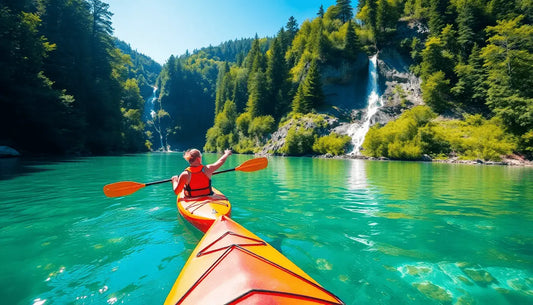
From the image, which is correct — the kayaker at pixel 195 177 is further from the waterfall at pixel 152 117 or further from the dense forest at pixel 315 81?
the waterfall at pixel 152 117

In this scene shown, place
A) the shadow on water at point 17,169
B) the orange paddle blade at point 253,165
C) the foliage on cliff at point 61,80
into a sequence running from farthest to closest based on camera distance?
the foliage on cliff at point 61,80, the shadow on water at point 17,169, the orange paddle blade at point 253,165

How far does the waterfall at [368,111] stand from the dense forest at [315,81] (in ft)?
4.58

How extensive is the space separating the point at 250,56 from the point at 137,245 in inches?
2667

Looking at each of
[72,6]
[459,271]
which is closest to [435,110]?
[459,271]

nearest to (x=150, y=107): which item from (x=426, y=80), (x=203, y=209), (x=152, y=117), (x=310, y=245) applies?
(x=152, y=117)

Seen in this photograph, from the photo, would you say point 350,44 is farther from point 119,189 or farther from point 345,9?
point 119,189

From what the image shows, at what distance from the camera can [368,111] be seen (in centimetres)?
4400

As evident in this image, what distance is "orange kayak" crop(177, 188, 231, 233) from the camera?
179 inches

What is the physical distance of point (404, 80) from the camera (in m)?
43.6

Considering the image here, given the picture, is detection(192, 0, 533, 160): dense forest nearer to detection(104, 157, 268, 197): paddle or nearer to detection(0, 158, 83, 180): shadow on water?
detection(104, 157, 268, 197): paddle

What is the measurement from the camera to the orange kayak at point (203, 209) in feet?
14.9

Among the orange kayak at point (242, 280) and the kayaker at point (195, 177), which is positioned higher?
the kayaker at point (195, 177)

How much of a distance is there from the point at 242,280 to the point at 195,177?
4.11 metres

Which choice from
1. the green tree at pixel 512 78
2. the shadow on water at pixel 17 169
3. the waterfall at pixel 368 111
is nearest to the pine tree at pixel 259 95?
the waterfall at pixel 368 111
